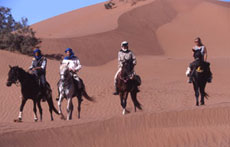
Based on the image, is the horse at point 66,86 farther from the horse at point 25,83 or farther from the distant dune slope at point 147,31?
the distant dune slope at point 147,31

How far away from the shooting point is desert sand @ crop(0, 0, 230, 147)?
34.4 feet

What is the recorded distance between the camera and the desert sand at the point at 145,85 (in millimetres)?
10495

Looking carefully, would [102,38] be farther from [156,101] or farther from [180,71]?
[156,101]

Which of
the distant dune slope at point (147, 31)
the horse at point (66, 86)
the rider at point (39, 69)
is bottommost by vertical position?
the horse at point (66, 86)

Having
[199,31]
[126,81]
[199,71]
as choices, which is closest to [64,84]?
[126,81]

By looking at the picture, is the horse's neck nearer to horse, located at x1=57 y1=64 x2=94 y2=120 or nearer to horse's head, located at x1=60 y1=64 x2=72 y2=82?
horse, located at x1=57 y1=64 x2=94 y2=120

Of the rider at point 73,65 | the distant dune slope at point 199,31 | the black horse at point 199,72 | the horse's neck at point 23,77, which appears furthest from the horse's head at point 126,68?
the distant dune slope at point 199,31

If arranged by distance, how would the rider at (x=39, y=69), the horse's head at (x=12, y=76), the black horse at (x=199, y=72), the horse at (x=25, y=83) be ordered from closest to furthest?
the horse's head at (x=12, y=76) < the horse at (x=25, y=83) < the rider at (x=39, y=69) < the black horse at (x=199, y=72)

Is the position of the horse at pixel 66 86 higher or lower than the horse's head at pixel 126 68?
lower

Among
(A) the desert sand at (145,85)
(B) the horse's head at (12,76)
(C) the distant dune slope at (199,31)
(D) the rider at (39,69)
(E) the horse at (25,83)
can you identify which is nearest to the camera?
(A) the desert sand at (145,85)

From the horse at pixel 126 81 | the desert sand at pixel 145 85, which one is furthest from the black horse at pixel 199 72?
the horse at pixel 126 81

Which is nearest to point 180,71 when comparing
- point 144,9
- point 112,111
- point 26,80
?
point 112,111

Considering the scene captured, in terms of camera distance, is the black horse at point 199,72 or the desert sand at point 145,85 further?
the black horse at point 199,72

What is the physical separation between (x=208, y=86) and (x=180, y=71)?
5787 millimetres
